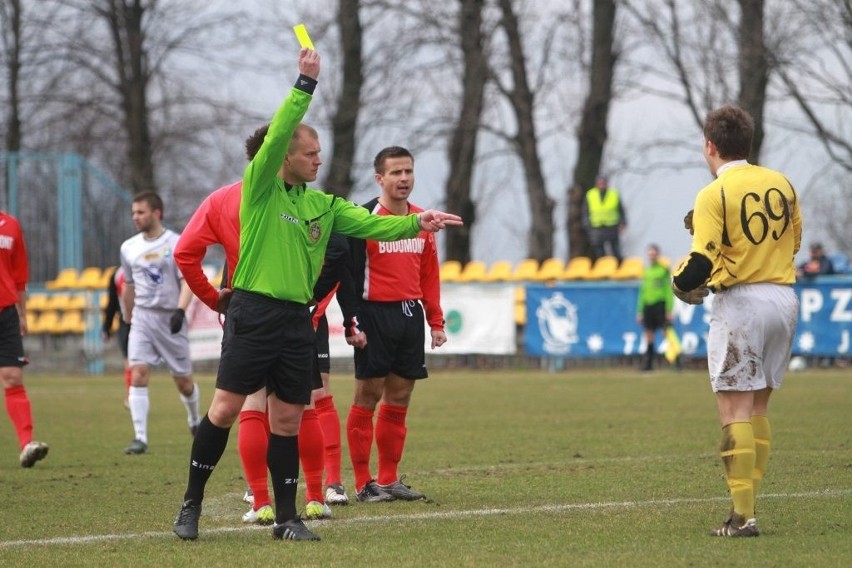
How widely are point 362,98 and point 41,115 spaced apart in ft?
36.2

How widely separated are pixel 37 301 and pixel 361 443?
69.9ft

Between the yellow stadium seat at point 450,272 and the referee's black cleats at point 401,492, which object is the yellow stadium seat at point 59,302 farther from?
the referee's black cleats at point 401,492

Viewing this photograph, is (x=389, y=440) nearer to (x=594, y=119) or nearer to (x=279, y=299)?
(x=279, y=299)

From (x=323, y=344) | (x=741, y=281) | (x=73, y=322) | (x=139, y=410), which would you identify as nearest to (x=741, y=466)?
(x=741, y=281)

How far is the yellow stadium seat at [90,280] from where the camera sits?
28.2 meters

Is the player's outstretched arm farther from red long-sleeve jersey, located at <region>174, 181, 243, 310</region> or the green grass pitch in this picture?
the green grass pitch

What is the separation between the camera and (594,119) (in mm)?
31312

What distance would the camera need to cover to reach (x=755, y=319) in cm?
682

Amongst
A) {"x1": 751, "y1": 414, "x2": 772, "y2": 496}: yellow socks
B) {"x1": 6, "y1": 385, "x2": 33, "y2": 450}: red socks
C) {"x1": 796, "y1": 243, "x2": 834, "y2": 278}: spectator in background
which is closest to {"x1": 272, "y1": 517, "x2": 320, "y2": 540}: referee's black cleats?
{"x1": 751, "y1": 414, "x2": 772, "y2": 496}: yellow socks

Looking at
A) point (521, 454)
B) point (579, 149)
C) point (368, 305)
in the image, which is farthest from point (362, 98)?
point (368, 305)

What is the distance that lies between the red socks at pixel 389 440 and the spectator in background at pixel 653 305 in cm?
1429

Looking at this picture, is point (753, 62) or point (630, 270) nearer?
point (630, 270)

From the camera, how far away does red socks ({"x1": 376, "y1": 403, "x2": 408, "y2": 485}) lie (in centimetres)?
878

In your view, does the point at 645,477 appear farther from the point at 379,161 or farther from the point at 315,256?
the point at 315,256
